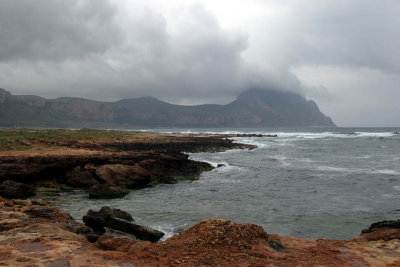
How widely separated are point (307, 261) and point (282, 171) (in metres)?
22.4

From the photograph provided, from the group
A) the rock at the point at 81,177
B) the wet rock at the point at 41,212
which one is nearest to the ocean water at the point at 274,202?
the rock at the point at 81,177

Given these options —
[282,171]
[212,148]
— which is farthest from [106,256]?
[212,148]

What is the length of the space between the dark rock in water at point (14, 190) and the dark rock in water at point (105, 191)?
11.1 feet

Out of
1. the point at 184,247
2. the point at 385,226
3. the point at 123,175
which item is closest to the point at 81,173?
the point at 123,175

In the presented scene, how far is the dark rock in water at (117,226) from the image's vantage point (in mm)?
9922

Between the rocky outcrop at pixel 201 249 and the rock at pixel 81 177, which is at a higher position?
the rocky outcrop at pixel 201 249

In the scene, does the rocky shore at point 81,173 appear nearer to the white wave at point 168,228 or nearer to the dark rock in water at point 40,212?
the dark rock in water at point 40,212

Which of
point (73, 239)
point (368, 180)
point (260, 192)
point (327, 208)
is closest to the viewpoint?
point (73, 239)

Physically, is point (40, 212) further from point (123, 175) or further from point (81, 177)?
point (123, 175)

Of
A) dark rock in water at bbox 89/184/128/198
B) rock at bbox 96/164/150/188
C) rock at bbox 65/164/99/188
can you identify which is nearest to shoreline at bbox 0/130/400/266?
dark rock in water at bbox 89/184/128/198

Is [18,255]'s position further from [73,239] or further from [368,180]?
[368,180]

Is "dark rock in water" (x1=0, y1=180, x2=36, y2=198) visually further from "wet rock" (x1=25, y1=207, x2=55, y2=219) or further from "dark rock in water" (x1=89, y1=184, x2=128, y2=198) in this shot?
"wet rock" (x1=25, y1=207, x2=55, y2=219)

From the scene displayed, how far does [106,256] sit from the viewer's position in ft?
22.5

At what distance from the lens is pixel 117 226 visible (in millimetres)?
10062
